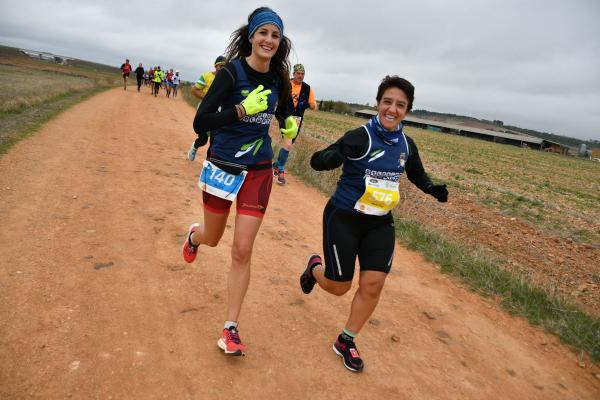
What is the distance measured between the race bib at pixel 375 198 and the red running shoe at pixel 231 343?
1.29 meters

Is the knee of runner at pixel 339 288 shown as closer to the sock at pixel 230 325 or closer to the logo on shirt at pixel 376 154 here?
the sock at pixel 230 325

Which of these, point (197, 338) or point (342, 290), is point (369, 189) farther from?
point (197, 338)

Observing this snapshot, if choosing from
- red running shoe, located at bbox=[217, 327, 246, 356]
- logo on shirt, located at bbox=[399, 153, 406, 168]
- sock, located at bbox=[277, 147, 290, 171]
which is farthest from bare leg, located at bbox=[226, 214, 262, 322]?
sock, located at bbox=[277, 147, 290, 171]

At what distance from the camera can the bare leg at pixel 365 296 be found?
9.84 feet

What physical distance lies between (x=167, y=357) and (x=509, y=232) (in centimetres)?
771

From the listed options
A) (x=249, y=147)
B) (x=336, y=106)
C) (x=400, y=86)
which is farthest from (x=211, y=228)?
(x=336, y=106)

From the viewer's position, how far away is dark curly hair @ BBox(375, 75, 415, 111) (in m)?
3.12

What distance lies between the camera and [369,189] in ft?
9.87

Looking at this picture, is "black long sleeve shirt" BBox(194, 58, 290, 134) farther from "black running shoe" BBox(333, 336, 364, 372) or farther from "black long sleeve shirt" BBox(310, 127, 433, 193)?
"black running shoe" BBox(333, 336, 364, 372)

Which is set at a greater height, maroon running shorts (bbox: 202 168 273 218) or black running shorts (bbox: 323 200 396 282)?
maroon running shorts (bbox: 202 168 273 218)

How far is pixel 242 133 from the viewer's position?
2957 millimetres

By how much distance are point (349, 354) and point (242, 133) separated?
1.87m

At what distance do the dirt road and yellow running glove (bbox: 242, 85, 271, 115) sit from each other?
175 cm

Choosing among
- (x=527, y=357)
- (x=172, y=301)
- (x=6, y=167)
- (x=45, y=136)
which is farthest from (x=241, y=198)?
(x=45, y=136)
